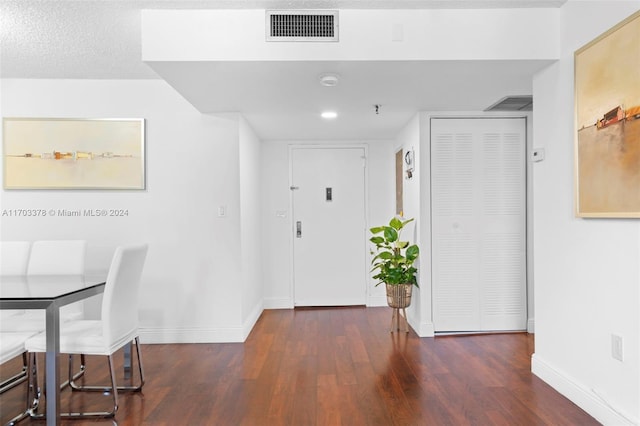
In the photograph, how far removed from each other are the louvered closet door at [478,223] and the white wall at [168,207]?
1.92m

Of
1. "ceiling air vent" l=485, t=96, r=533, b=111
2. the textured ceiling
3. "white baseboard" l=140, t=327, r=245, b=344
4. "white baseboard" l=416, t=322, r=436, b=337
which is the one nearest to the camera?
the textured ceiling

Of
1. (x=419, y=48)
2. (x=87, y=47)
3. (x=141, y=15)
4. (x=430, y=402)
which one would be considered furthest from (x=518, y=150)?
(x=87, y=47)

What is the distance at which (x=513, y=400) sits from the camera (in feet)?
7.83

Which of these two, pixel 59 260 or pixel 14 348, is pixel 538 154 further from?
pixel 59 260

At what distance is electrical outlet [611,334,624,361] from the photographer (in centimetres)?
198

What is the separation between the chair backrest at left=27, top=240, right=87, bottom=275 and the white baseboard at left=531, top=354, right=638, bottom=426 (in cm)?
338

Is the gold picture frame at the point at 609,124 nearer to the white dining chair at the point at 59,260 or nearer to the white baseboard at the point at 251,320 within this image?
the white baseboard at the point at 251,320

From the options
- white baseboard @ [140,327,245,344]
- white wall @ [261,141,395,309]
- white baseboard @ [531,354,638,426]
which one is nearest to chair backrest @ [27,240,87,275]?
white baseboard @ [140,327,245,344]

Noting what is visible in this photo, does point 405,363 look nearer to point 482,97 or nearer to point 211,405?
point 211,405

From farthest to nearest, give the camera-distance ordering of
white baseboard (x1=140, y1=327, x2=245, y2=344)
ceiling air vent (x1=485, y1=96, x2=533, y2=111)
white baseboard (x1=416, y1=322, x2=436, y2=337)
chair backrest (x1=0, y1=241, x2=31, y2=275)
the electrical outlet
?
white baseboard (x1=416, y1=322, x2=436, y2=337)
white baseboard (x1=140, y1=327, x2=245, y2=344)
ceiling air vent (x1=485, y1=96, x2=533, y2=111)
chair backrest (x1=0, y1=241, x2=31, y2=275)
the electrical outlet

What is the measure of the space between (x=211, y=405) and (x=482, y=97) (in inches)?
121

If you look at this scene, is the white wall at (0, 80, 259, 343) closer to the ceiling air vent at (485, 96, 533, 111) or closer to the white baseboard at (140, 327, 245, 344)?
the white baseboard at (140, 327, 245, 344)

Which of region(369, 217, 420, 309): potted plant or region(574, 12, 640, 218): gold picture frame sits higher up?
region(574, 12, 640, 218): gold picture frame

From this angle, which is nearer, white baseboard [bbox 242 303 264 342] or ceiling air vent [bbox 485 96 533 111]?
ceiling air vent [bbox 485 96 533 111]
